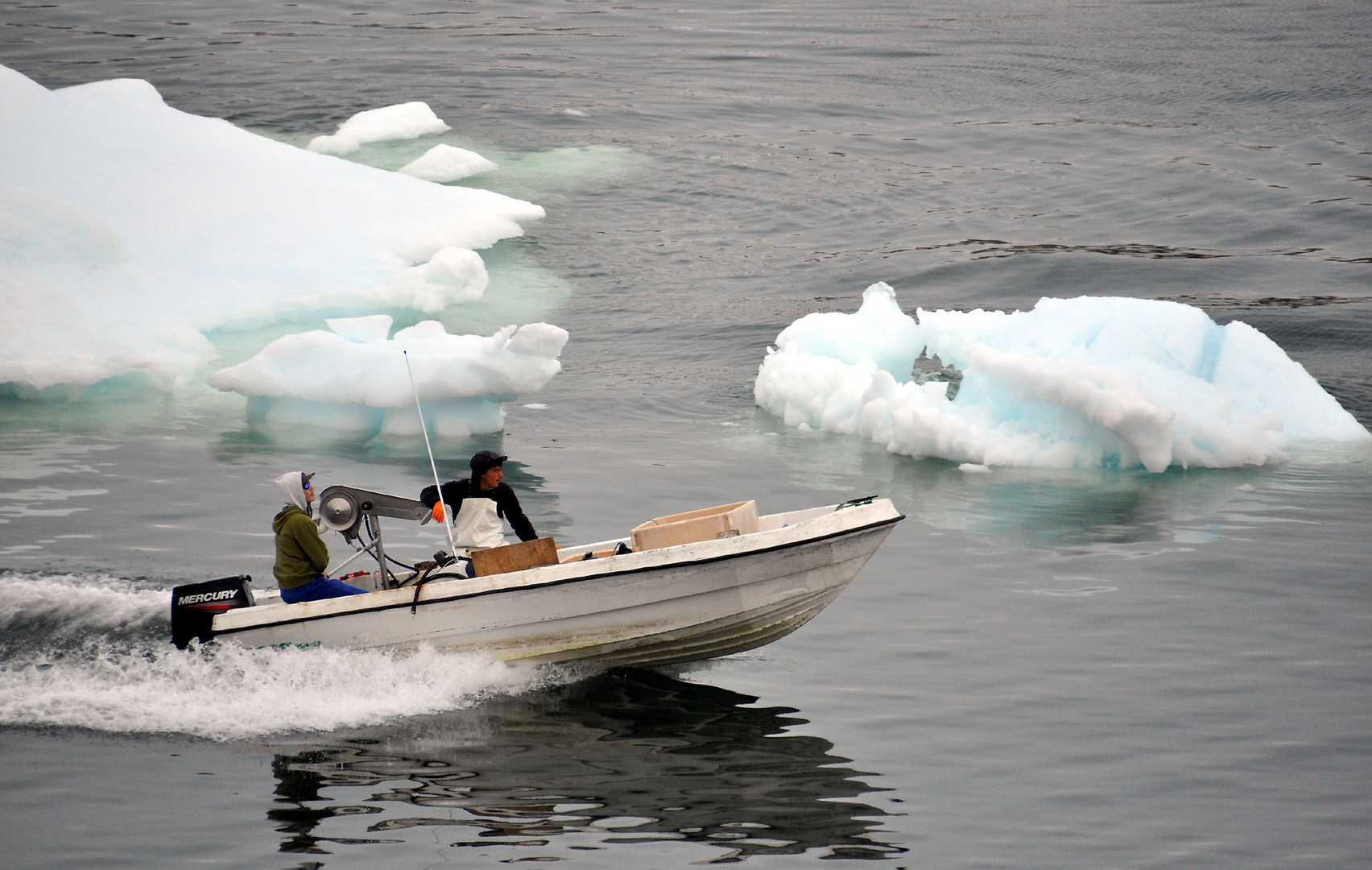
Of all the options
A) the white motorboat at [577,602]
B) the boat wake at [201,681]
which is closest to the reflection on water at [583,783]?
the boat wake at [201,681]

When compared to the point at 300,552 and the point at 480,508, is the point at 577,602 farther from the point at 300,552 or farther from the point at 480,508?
the point at 300,552

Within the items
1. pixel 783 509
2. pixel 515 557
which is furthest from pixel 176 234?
pixel 515 557

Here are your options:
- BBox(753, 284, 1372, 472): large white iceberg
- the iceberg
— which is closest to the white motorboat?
the iceberg

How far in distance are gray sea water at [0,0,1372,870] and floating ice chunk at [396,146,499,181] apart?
1.34 feet

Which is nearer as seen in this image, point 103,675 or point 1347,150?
point 103,675

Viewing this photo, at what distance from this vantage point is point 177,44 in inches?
1205

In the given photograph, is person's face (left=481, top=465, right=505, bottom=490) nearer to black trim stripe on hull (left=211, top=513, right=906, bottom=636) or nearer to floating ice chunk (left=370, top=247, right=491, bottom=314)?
black trim stripe on hull (left=211, top=513, right=906, bottom=636)

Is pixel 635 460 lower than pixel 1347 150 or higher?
lower

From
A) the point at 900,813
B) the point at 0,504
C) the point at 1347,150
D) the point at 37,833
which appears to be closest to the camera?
the point at 37,833

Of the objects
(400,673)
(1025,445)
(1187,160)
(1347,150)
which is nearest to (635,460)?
(1025,445)

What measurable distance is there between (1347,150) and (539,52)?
19.2 meters

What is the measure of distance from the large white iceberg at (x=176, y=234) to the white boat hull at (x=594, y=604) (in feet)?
23.7

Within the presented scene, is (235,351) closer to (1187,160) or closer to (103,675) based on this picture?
(103,675)

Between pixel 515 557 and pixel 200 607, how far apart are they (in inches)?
84.9
